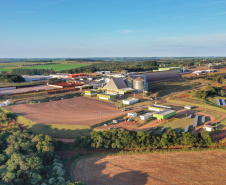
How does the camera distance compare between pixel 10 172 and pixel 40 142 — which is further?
pixel 40 142

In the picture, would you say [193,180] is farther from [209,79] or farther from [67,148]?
[209,79]

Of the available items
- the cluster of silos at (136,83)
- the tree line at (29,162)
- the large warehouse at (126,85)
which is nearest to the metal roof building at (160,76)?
the large warehouse at (126,85)

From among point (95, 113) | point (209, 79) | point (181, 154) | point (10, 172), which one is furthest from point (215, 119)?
point (209, 79)

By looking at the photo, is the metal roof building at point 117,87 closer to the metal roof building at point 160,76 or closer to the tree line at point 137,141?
the metal roof building at point 160,76

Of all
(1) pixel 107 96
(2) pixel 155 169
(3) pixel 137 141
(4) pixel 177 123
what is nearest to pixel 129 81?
(1) pixel 107 96

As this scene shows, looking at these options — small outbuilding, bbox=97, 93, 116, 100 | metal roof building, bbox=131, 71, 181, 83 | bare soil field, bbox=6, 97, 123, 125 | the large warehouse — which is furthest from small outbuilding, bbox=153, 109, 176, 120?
metal roof building, bbox=131, 71, 181, 83

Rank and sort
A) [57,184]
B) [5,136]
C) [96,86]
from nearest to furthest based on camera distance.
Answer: [57,184]
[5,136]
[96,86]
